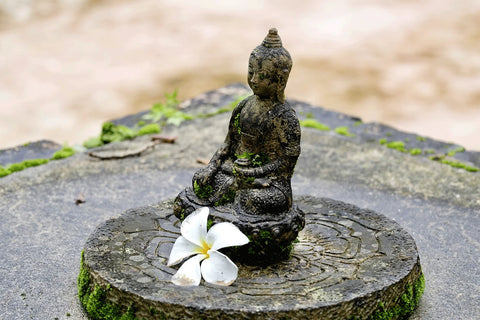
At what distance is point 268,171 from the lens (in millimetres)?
4980

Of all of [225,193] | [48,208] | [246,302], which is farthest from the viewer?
[48,208]

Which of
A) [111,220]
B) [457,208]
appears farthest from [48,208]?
[457,208]

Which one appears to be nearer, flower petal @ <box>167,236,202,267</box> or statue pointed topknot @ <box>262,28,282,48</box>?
flower petal @ <box>167,236,202,267</box>

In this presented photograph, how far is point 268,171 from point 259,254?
0.60 metres

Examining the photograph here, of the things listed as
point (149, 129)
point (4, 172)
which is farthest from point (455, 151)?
point (4, 172)

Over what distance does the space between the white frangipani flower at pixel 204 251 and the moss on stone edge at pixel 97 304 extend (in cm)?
43

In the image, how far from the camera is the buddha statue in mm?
4879

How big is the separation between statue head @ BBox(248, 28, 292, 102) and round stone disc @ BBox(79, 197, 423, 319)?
1.31 m

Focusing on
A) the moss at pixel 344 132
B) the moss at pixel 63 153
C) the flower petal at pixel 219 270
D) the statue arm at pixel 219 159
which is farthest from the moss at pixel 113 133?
the flower petal at pixel 219 270

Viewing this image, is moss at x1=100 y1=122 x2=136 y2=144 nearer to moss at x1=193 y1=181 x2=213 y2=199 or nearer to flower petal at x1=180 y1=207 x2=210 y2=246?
moss at x1=193 y1=181 x2=213 y2=199

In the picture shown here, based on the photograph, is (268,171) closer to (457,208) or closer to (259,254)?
(259,254)

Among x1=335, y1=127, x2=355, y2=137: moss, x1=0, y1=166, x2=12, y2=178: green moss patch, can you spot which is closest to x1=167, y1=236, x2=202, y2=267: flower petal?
x1=0, y1=166, x2=12, y2=178: green moss patch

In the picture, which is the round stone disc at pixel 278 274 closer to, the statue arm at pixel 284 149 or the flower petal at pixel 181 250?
the flower petal at pixel 181 250

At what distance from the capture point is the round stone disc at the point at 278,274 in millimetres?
4449
